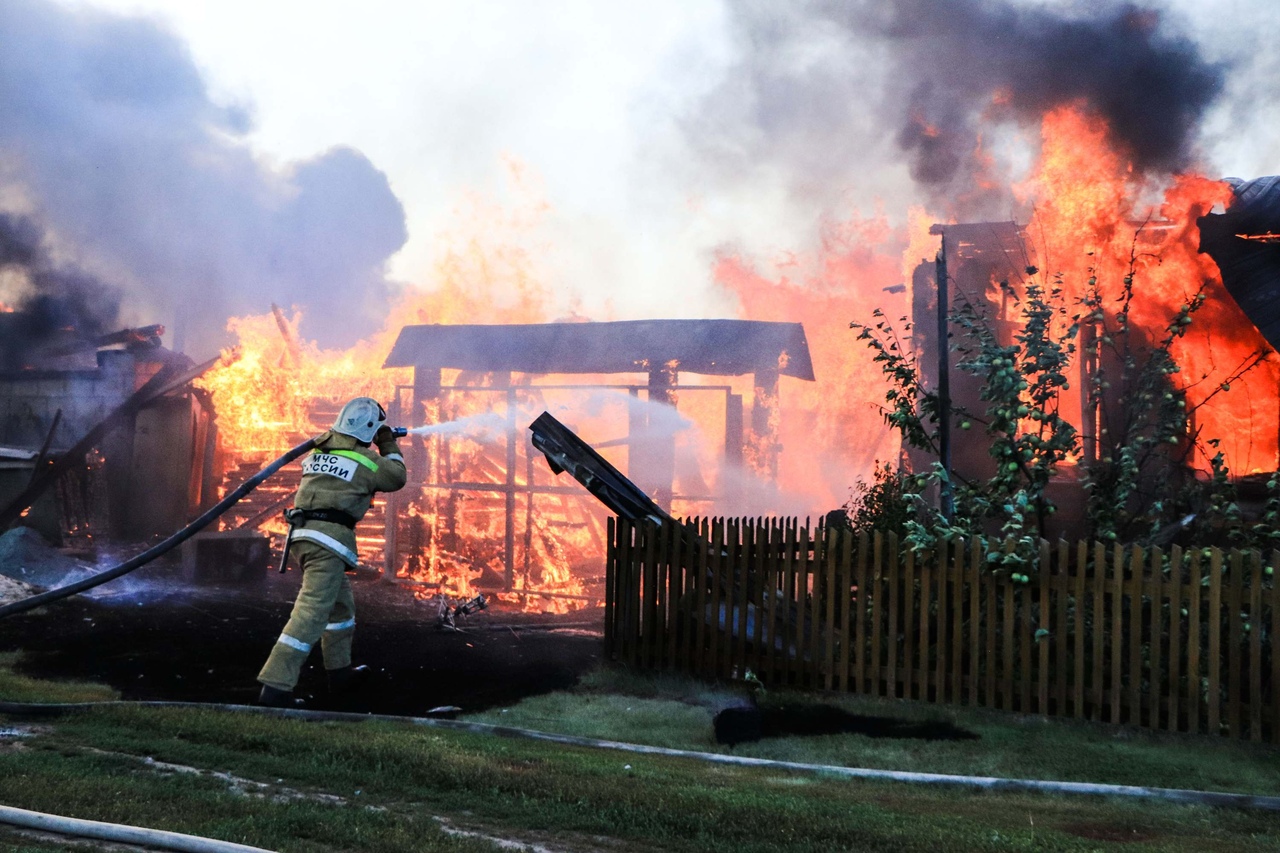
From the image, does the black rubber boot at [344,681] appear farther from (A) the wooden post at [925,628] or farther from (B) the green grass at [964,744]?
(A) the wooden post at [925,628]

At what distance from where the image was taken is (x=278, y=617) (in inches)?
441

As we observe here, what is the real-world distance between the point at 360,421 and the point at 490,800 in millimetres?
3912

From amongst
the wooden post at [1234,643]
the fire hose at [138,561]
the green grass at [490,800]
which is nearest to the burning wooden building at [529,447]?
the fire hose at [138,561]

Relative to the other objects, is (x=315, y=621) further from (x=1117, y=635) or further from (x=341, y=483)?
(x=1117, y=635)

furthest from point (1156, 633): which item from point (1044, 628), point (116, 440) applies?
point (116, 440)

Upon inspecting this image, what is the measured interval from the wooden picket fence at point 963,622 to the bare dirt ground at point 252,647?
49.5 inches

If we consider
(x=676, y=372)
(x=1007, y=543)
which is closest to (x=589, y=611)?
(x=676, y=372)

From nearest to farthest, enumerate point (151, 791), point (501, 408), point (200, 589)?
point (151, 791) < point (200, 589) < point (501, 408)

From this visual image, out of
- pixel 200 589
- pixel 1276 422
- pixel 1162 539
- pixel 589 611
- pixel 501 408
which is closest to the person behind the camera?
pixel 1162 539

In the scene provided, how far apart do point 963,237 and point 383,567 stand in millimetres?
10539

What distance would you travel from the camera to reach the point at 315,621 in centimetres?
735

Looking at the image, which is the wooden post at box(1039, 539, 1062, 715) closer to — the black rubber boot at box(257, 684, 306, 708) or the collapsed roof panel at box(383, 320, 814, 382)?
the black rubber boot at box(257, 684, 306, 708)

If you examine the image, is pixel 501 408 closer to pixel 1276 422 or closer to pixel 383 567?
pixel 383 567

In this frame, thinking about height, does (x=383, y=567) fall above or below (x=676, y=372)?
below
